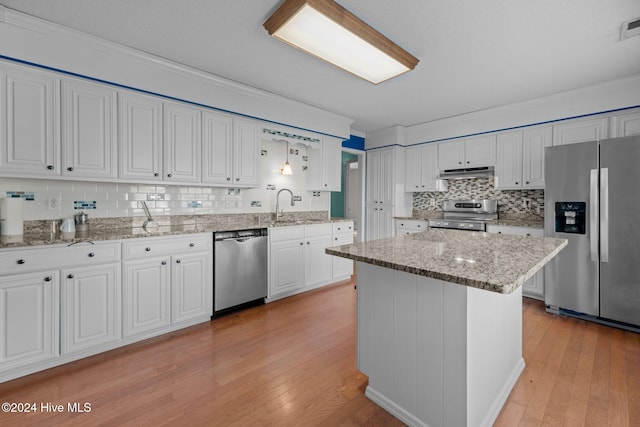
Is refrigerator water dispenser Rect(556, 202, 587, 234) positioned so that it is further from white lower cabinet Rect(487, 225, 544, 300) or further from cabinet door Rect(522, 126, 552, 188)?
cabinet door Rect(522, 126, 552, 188)

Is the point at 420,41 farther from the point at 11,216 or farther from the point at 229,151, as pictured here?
the point at 11,216

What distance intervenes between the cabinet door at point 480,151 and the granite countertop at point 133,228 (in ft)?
7.58

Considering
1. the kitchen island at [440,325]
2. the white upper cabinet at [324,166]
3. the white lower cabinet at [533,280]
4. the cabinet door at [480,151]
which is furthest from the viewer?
the white upper cabinet at [324,166]

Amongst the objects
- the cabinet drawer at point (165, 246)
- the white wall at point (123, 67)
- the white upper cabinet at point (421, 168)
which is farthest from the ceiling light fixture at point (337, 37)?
the white upper cabinet at point (421, 168)

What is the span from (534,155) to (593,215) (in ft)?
3.98

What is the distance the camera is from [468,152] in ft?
14.3

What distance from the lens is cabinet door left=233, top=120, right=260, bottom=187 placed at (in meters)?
3.32

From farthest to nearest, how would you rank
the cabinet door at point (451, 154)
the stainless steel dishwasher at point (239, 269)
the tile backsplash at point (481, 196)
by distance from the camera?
1. the cabinet door at point (451, 154)
2. the tile backsplash at point (481, 196)
3. the stainless steel dishwasher at point (239, 269)

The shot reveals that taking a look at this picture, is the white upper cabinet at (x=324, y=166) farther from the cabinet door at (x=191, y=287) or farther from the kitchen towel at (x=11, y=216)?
the kitchen towel at (x=11, y=216)

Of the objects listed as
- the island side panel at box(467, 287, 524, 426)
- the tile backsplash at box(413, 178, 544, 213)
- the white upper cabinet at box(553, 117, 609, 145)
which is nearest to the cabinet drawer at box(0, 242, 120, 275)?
the island side panel at box(467, 287, 524, 426)

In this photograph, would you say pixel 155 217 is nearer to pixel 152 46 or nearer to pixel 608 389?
pixel 152 46

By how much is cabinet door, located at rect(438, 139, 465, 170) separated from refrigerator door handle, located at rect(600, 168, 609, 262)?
179 cm

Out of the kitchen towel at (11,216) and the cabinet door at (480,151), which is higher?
the cabinet door at (480,151)

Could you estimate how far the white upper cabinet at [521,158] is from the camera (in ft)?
12.1
